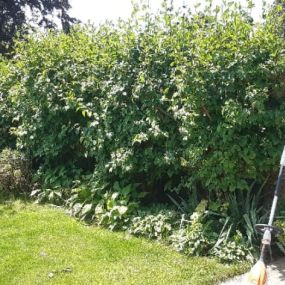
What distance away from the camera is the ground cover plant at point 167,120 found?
4586 mm

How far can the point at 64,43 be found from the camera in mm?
6676

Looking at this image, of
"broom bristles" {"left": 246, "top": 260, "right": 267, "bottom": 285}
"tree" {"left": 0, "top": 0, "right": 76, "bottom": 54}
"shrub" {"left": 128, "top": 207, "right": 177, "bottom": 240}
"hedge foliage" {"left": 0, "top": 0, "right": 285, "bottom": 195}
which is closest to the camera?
"broom bristles" {"left": 246, "top": 260, "right": 267, "bottom": 285}

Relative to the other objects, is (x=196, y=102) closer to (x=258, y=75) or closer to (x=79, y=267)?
(x=258, y=75)

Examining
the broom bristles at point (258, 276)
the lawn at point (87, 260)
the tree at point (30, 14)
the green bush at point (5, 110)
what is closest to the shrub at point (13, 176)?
the green bush at point (5, 110)

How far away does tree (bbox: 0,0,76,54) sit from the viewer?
16.8 meters

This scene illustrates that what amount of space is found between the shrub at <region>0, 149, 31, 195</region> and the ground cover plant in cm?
23

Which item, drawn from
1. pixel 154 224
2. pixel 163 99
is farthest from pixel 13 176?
pixel 163 99

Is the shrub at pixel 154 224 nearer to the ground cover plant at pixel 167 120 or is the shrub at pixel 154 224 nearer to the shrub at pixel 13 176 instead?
the ground cover plant at pixel 167 120

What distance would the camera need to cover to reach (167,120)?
534 centimetres

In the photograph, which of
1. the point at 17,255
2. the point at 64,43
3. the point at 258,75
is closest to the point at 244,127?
the point at 258,75

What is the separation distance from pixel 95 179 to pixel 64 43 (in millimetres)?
2234

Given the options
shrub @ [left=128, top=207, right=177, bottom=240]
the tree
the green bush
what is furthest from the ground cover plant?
the tree

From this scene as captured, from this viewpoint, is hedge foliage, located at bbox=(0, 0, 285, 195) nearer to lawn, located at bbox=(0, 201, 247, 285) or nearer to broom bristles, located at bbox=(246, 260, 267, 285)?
lawn, located at bbox=(0, 201, 247, 285)

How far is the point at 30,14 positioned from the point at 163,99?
48.7ft
